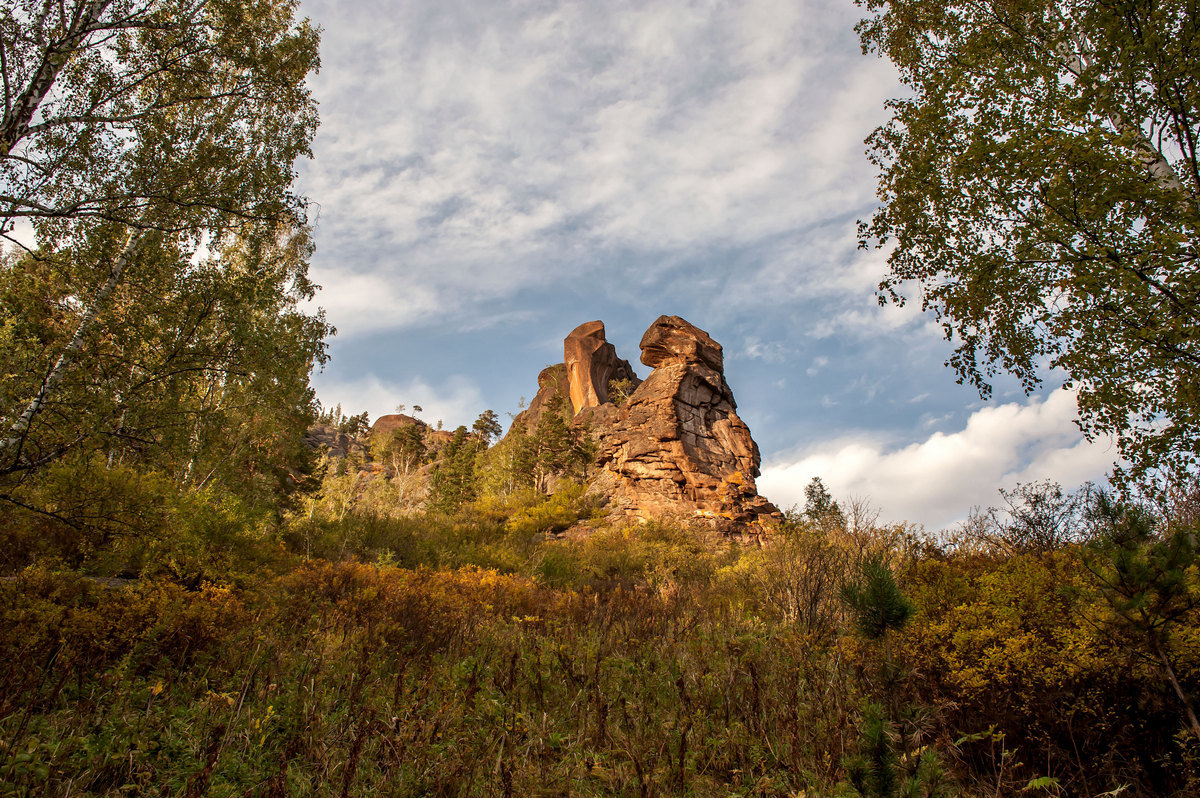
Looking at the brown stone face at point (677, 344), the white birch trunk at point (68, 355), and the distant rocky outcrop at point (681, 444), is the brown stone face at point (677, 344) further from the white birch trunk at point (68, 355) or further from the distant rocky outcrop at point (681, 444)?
the white birch trunk at point (68, 355)

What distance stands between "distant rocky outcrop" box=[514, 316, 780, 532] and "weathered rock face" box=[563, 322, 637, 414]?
570 inches

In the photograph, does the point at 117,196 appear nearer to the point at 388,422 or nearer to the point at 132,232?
the point at 132,232

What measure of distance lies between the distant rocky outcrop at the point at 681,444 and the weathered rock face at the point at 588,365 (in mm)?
14490

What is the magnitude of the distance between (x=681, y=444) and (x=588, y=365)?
27.9m

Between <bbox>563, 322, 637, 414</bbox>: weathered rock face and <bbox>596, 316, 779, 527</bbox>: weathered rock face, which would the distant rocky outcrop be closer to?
<bbox>596, 316, 779, 527</bbox>: weathered rock face

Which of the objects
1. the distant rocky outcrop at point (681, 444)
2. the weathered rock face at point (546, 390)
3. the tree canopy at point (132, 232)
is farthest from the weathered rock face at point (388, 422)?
the tree canopy at point (132, 232)

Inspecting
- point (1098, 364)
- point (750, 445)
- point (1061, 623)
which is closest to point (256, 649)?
point (1061, 623)

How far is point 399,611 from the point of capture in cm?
633

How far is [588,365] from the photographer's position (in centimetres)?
5459

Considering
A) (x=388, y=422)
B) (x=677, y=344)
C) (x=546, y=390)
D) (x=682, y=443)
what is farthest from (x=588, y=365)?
(x=388, y=422)

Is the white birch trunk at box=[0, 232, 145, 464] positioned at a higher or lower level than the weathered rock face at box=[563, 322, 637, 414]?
lower

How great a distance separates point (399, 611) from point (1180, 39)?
11151mm

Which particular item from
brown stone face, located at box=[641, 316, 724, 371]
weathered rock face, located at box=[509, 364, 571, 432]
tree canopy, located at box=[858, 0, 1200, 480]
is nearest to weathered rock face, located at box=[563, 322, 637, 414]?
weathered rock face, located at box=[509, 364, 571, 432]

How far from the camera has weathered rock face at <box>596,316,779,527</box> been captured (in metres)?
25.2
